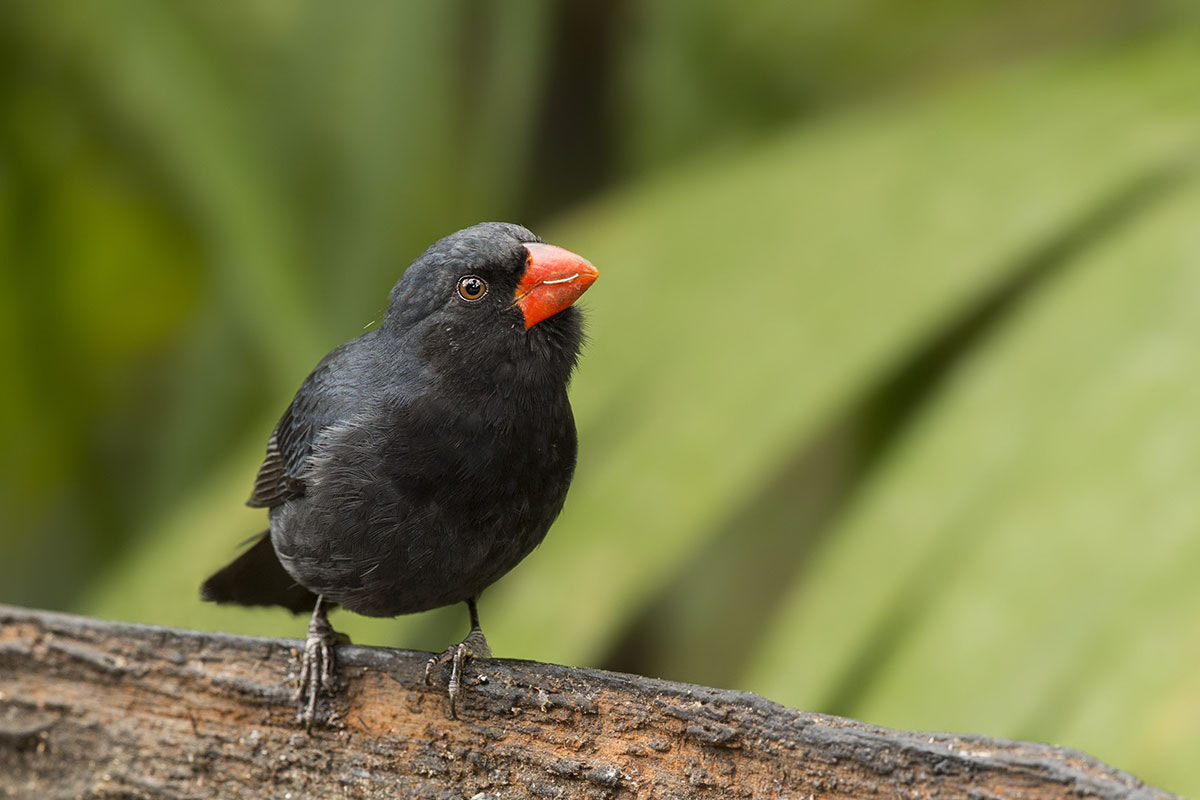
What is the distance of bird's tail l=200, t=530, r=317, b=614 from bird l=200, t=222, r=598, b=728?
422 millimetres

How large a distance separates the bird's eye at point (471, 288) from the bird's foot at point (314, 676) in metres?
0.61

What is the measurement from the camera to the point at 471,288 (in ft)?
5.79

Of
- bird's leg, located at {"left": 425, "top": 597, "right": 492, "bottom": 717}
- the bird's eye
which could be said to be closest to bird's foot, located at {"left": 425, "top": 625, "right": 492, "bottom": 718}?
bird's leg, located at {"left": 425, "top": 597, "right": 492, "bottom": 717}

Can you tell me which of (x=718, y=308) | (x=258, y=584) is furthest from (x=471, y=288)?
(x=718, y=308)

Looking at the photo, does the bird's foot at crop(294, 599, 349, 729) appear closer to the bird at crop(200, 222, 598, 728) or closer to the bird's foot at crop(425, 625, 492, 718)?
the bird at crop(200, 222, 598, 728)

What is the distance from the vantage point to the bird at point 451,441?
1.71 m

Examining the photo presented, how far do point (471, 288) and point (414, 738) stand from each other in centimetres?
69

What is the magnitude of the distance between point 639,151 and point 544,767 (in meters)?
2.37

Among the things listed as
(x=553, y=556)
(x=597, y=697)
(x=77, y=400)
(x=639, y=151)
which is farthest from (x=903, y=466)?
(x=77, y=400)

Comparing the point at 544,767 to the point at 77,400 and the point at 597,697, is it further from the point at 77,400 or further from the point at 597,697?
the point at 77,400

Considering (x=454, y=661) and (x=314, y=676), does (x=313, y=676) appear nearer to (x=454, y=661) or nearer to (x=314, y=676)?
(x=314, y=676)

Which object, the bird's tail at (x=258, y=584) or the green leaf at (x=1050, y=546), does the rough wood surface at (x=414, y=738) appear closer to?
the bird's tail at (x=258, y=584)

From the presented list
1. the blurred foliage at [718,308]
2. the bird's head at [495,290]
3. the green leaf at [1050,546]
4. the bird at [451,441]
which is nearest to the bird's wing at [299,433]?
the bird at [451,441]

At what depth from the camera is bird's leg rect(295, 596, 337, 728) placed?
1742 millimetres
